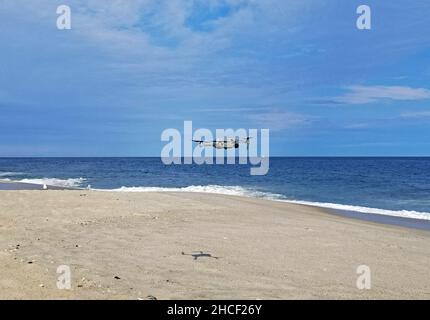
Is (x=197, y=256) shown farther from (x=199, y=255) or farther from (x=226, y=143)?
(x=226, y=143)

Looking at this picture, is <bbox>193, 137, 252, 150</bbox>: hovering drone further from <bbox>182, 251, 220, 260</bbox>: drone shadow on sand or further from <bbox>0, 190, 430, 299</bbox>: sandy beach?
<bbox>182, 251, 220, 260</bbox>: drone shadow on sand

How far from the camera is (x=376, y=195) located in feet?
128

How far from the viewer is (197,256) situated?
967cm

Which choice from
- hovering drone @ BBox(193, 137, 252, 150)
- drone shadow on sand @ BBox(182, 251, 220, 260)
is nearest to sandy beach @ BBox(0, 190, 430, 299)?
drone shadow on sand @ BBox(182, 251, 220, 260)

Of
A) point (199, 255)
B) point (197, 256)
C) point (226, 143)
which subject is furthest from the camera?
point (226, 143)

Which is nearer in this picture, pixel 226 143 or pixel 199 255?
pixel 199 255

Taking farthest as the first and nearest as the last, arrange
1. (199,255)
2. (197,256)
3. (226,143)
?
1. (226,143)
2. (199,255)
3. (197,256)

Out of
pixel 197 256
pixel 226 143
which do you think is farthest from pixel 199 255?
pixel 226 143

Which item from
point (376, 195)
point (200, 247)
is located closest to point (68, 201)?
point (200, 247)

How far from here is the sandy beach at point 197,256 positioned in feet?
23.5
